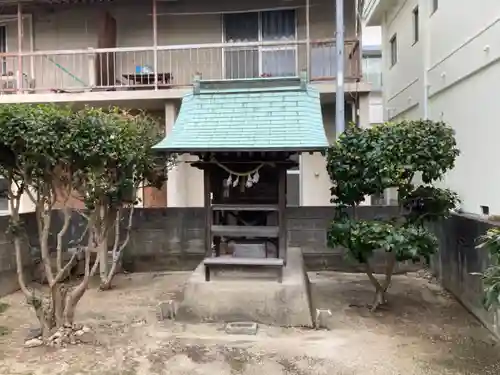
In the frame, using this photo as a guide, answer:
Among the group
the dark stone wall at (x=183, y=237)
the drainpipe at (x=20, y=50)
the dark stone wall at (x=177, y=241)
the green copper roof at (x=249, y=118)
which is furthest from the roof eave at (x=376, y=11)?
the drainpipe at (x=20, y=50)

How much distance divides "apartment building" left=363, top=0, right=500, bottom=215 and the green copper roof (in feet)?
7.80

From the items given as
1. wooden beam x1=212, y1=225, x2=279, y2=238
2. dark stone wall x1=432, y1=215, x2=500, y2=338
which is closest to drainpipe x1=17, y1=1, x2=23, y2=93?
wooden beam x1=212, y1=225, x2=279, y2=238

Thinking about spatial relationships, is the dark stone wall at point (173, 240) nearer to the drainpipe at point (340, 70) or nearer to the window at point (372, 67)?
the drainpipe at point (340, 70)

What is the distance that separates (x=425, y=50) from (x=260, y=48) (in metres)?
3.70

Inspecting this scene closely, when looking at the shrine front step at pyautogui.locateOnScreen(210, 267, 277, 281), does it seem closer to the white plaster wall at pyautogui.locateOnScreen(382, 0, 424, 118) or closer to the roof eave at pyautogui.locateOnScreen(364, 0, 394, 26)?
the white plaster wall at pyautogui.locateOnScreen(382, 0, 424, 118)

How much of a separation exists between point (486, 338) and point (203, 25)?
31.0ft

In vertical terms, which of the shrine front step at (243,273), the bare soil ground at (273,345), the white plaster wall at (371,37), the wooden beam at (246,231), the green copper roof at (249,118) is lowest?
the bare soil ground at (273,345)

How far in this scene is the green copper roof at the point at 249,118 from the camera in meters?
5.82

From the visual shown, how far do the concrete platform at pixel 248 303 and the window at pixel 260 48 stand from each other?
650 cm

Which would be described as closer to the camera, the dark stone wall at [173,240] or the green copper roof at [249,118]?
the green copper roof at [249,118]

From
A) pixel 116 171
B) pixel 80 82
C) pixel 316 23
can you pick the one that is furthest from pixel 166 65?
pixel 116 171

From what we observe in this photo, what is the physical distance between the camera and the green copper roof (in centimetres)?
582

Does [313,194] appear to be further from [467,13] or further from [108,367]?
[108,367]

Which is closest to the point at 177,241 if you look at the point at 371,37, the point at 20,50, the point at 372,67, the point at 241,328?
the point at 241,328
